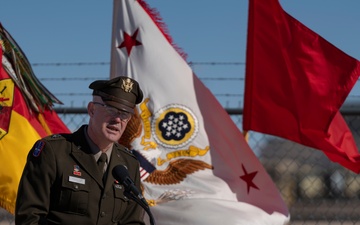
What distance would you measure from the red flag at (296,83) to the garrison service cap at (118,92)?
226cm

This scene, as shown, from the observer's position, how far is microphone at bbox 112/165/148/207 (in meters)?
4.28

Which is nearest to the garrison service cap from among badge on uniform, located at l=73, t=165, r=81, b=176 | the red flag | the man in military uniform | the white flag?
the man in military uniform

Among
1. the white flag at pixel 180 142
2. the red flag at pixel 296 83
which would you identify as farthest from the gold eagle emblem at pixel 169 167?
the red flag at pixel 296 83

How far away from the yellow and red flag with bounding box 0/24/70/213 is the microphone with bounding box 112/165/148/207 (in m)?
2.35

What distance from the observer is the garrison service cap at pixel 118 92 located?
15.5 ft

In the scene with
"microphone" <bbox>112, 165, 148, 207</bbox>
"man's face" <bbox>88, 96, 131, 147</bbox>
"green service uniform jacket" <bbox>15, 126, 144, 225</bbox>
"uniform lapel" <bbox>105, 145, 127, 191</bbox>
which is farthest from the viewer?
"uniform lapel" <bbox>105, 145, 127, 191</bbox>

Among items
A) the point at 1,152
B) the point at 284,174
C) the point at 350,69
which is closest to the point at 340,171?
the point at 284,174

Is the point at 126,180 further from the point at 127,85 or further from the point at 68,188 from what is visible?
the point at 127,85

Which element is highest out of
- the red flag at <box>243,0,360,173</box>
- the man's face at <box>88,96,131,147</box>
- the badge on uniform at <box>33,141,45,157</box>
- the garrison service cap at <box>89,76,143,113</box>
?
the garrison service cap at <box>89,76,143,113</box>

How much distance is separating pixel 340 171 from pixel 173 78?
575 cm

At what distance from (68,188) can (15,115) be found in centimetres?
221

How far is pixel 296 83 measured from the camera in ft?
22.8

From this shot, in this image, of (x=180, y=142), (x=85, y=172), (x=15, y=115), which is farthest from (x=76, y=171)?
(x=180, y=142)

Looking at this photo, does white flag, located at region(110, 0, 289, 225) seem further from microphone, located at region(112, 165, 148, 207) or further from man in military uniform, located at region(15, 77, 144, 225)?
microphone, located at region(112, 165, 148, 207)
